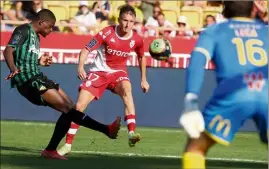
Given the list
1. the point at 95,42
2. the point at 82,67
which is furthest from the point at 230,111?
the point at 95,42

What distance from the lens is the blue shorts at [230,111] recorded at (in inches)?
280

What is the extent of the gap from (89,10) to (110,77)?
7003 millimetres

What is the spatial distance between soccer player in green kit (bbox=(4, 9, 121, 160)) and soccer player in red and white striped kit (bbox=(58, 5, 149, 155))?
1121mm

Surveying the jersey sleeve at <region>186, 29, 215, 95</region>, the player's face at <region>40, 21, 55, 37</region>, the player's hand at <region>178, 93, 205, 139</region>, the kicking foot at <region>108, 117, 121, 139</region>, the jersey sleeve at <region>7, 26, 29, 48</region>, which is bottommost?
the kicking foot at <region>108, 117, 121, 139</region>

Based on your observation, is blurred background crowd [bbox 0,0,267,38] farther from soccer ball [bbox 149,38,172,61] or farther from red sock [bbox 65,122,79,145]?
red sock [bbox 65,122,79,145]

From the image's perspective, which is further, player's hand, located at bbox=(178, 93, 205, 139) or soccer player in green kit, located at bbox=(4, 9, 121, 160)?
soccer player in green kit, located at bbox=(4, 9, 121, 160)

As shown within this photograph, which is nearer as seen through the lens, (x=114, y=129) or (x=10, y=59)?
(x=10, y=59)

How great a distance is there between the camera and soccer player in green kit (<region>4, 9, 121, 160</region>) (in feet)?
38.8

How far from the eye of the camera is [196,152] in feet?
23.3

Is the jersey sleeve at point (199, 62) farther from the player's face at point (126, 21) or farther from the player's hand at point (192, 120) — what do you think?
the player's face at point (126, 21)

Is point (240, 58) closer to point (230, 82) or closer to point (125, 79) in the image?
point (230, 82)

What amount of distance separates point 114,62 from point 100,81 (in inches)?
14.5

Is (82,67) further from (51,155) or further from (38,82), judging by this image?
(51,155)

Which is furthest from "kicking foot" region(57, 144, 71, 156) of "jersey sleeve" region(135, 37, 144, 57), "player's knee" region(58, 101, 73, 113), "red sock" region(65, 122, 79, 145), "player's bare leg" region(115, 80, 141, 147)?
"jersey sleeve" region(135, 37, 144, 57)
